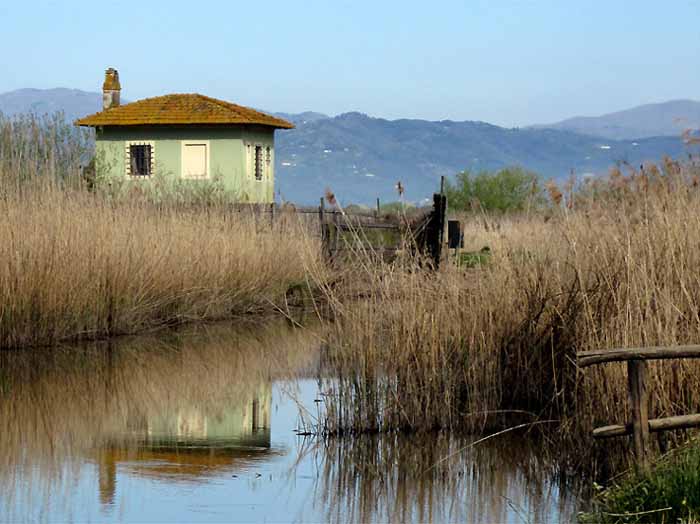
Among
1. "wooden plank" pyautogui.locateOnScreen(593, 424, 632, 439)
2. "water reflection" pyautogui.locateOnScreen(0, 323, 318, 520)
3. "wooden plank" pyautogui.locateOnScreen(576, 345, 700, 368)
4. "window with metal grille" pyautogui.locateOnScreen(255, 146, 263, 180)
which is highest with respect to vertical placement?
"window with metal grille" pyautogui.locateOnScreen(255, 146, 263, 180)

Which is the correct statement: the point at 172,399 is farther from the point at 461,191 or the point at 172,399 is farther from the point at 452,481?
the point at 461,191

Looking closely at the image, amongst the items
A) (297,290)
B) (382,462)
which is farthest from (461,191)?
(382,462)

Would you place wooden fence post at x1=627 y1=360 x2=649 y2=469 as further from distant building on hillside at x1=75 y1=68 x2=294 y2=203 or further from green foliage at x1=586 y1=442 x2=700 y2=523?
distant building on hillside at x1=75 y1=68 x2=294 y2=203

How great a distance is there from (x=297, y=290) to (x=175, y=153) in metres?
28.5

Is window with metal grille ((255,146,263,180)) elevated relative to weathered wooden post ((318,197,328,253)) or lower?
elevated

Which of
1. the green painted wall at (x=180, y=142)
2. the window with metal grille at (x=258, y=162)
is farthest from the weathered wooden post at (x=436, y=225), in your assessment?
the window with metal grille at (x=258, y=162)

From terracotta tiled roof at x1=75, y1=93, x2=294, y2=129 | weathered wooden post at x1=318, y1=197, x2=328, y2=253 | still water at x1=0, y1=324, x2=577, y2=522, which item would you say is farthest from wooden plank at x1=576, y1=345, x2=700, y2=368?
terracotta tiled roof at x1=75, y1=93, x2=294, y2=129

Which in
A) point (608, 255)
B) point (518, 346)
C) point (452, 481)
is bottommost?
point (452, 481)

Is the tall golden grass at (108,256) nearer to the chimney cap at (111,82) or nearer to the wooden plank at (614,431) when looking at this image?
the wooden plank at (614,431)

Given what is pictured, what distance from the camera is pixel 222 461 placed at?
10039mm

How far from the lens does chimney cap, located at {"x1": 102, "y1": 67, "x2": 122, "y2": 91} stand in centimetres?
5155

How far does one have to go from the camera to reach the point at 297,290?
939 inches

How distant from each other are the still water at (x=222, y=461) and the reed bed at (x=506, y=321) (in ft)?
1.21

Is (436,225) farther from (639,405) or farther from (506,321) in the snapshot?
(639,405)
